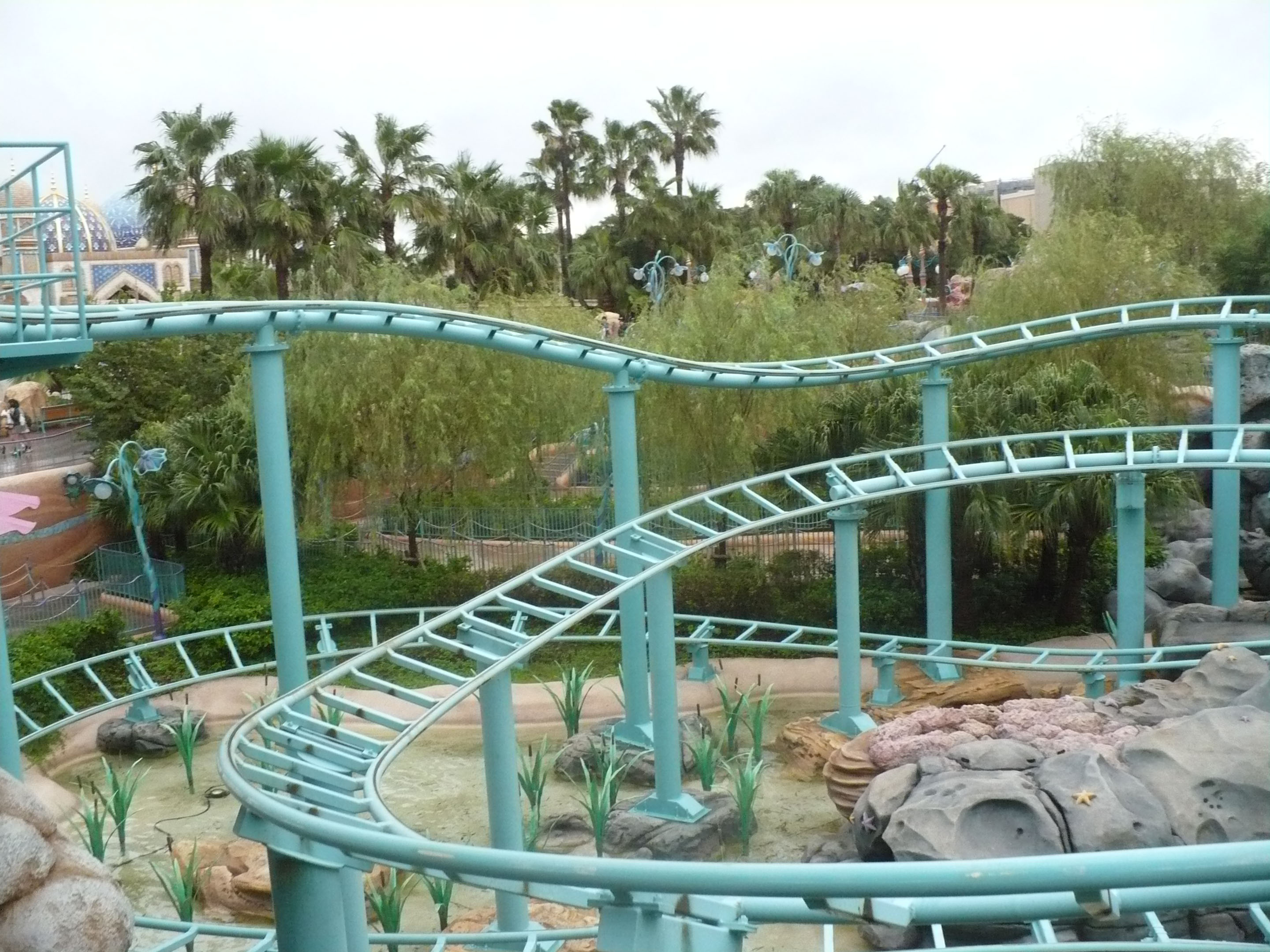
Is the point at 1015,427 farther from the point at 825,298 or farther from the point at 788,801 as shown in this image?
the point at 788,801

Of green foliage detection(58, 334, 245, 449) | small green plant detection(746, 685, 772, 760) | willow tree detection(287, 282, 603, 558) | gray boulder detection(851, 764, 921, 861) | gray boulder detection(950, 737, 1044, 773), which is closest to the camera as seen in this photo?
gray boulder detection(851, 764, 921, 861)

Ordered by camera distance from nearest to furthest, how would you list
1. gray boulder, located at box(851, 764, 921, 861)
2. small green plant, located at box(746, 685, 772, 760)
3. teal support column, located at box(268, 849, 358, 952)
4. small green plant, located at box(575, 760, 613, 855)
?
teal support column, located at box(268, 849, 358, 952) < gray boulder, located at box(851, 764, 921, 861) < small green plant, located at box(575, 760, 613, 855) < small green plant, located at box(746, 685, 772, 760)

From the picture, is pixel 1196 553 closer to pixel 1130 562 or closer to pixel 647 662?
pixel 1130 562

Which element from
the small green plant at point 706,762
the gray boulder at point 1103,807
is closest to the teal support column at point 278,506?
the small green plant at point 706,762

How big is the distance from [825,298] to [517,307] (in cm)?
512

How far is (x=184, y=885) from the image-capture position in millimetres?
9531

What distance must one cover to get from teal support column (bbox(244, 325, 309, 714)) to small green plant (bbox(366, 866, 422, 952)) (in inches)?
70.3

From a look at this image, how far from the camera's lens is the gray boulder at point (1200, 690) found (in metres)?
10.9

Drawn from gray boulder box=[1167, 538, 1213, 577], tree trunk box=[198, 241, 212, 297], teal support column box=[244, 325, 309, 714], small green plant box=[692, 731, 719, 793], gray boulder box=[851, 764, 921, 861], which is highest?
tree trunk box=[198, 241, 212, 297]

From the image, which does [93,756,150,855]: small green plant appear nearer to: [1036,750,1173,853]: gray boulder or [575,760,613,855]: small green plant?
[575,760,613,855]: small green plant

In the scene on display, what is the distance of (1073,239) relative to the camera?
2269 cm

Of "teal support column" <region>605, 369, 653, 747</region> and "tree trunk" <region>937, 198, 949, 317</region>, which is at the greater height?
"tree trunk" <region>937, 198, 949, 317</region>

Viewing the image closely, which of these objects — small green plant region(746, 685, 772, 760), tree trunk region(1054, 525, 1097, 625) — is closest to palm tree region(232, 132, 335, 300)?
tree trunk region(1054, 525, 1097, 625)

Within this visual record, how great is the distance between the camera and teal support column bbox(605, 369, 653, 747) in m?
12.8
